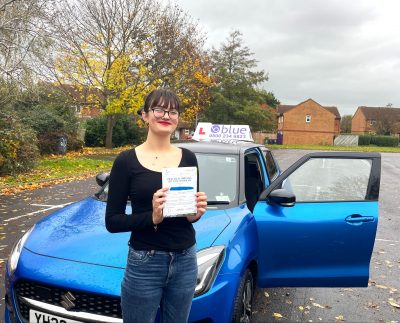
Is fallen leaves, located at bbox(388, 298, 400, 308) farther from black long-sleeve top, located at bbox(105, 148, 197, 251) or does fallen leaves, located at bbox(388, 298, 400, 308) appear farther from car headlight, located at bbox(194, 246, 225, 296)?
black long-sleeve top, located at bbox(105, 148, 197, 251)

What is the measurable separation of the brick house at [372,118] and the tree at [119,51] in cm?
5465

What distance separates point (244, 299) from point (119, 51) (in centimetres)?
2084

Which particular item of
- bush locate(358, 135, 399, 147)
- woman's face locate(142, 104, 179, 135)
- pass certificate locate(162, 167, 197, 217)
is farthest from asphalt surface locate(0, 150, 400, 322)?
bush locate(358, 135, 399, 147)

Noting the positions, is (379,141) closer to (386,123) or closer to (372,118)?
(386,123)

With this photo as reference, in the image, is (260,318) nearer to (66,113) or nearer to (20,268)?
(20,268)

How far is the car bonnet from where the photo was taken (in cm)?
259

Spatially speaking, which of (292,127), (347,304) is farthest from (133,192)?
(292,127)

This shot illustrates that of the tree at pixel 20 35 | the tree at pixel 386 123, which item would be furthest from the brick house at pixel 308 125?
the tree at pixel 20 35

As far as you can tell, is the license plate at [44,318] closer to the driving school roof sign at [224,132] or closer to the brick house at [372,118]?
the driving school roof sign at [224,132]

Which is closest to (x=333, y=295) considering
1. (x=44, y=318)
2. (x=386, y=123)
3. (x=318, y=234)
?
(x=318, y=234)

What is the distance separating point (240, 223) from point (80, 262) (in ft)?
4.20

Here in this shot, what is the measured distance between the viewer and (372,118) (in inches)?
2943

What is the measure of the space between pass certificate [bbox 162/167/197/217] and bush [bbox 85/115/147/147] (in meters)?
26.8

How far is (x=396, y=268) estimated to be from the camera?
16.9ft
